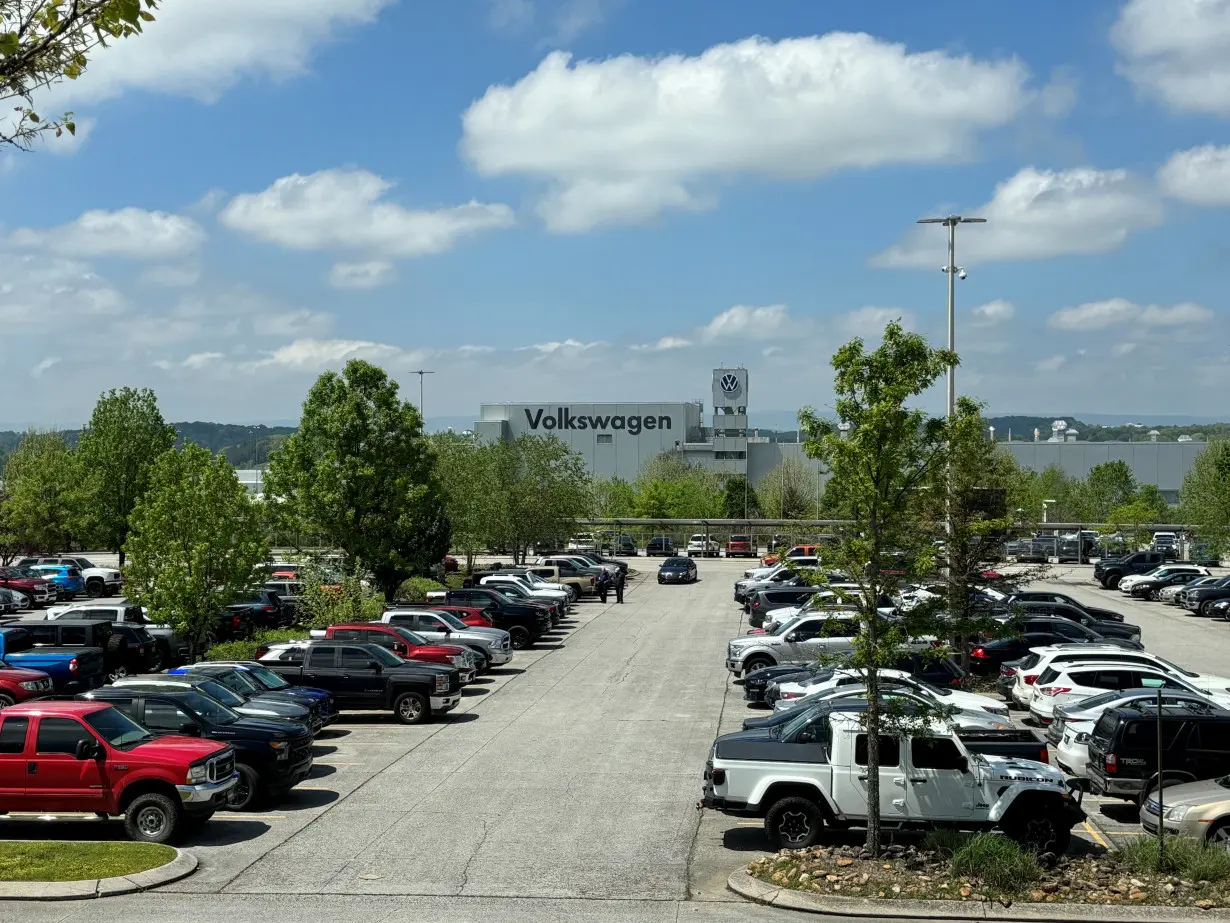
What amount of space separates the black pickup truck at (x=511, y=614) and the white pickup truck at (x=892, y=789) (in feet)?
72.4

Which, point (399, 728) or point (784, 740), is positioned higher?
point (784, 740)

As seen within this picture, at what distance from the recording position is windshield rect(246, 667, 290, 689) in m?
23.8

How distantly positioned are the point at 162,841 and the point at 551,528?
1967 inches

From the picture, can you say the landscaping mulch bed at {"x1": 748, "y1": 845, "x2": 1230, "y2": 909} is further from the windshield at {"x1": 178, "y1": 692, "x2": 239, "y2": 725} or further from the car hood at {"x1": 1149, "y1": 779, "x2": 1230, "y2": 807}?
the windshield at {"x1": 178, "y1": 692, "x2": 239, "y2": 725}

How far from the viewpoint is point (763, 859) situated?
14.6 m

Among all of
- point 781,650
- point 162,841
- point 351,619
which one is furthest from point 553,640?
point 162,841

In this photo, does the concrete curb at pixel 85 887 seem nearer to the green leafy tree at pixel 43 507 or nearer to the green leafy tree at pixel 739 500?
the green leafy tree at pixel 43 507

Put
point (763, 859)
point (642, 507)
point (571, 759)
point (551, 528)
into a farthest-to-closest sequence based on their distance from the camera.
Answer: point (642, 507)
point (551, 528)
point (571, 759)
point (763, 859)

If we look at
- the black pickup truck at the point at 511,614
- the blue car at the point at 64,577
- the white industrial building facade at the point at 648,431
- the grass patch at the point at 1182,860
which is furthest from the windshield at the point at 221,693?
the white industrial building facade at the point at 648,431

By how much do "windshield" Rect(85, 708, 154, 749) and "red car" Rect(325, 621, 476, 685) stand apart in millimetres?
11122

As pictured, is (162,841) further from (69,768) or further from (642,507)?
(642,507)

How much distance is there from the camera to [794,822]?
1545cm

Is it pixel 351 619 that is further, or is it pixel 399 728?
pixel 351 619

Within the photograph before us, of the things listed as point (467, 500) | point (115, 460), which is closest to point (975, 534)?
point (467, 500)
